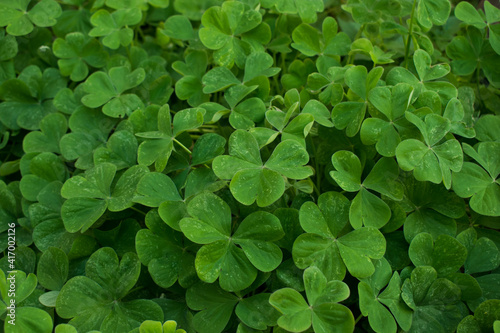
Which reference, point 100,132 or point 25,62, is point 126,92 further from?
point 25,62

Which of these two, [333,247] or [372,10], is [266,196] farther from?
[372,10]

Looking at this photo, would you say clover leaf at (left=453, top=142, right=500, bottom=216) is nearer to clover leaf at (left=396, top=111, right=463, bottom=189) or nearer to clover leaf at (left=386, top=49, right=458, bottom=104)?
clover leaf at (left=396, top=111, right=463, bottom=189)

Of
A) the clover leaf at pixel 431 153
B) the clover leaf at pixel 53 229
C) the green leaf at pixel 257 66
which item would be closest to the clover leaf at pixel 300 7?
A: the green leaf at pixel 257 66

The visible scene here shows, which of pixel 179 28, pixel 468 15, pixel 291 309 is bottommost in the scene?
pixel 291 309

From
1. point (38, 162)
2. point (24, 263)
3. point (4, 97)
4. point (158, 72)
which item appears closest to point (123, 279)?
point (24, 263)

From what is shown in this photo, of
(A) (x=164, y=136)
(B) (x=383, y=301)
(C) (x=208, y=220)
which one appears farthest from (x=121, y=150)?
(B) (x=383, y=301)

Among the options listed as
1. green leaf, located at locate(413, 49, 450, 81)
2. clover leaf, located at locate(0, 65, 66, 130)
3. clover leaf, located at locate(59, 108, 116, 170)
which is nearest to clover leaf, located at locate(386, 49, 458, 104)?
green leaf, located at locate(413, 49, 450, 81)
